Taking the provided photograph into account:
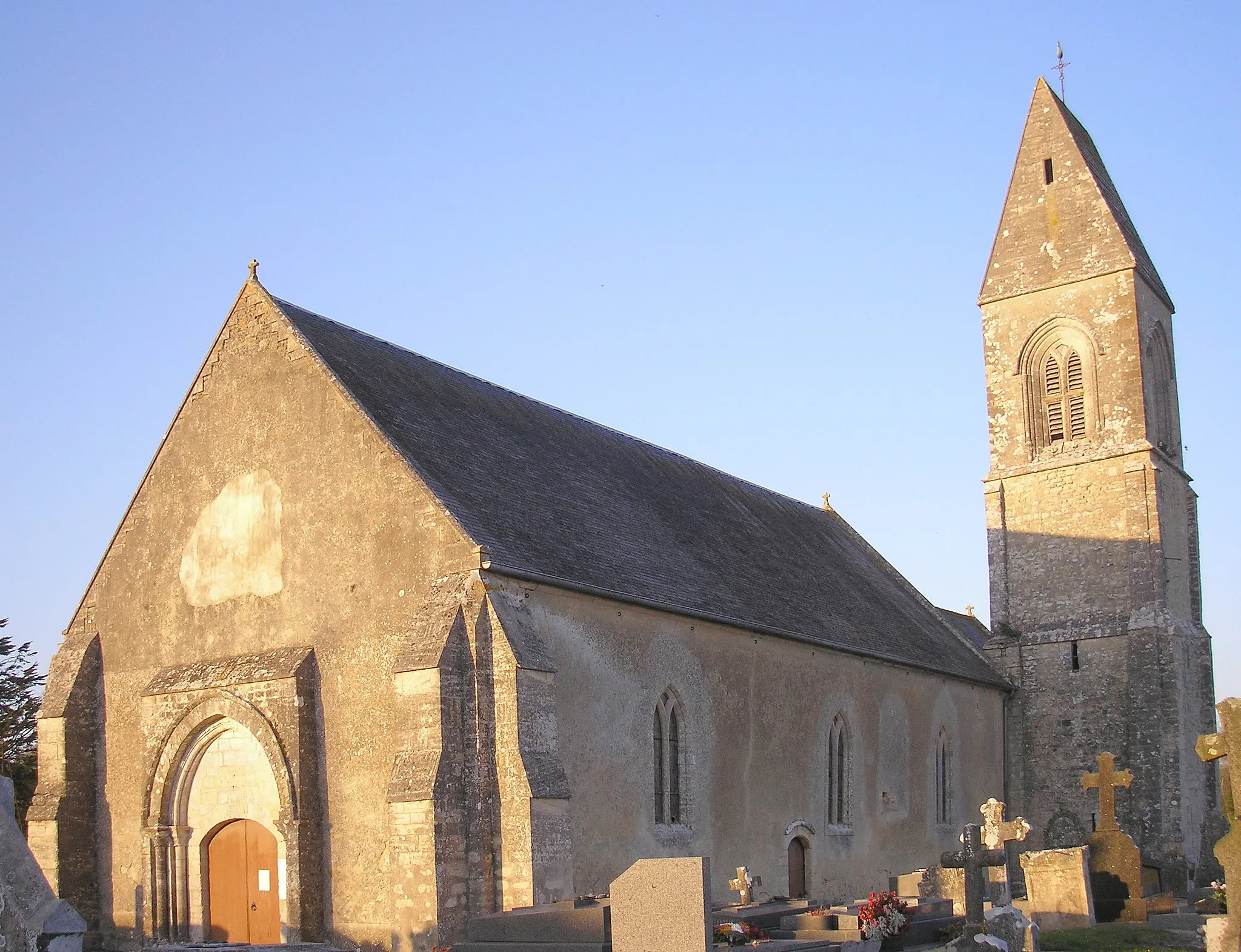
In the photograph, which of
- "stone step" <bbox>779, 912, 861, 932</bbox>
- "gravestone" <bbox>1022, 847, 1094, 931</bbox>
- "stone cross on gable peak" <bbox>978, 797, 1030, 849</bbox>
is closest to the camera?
"stone step" <bbox>779, 912, 861, 932</bbox>

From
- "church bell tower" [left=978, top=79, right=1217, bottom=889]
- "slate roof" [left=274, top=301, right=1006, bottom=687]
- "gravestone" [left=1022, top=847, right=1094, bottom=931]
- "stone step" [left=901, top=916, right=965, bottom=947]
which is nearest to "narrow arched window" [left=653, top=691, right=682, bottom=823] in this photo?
"slate roof" [left=274, top=301, right=1006, bottom=687]

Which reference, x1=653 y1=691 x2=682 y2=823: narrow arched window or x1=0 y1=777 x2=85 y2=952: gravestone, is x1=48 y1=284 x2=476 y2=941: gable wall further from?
x1=0 y1=777 x2=85 y2=952: gravestone

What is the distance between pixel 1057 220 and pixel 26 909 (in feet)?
105

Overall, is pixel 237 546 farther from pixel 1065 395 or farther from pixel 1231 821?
pixel 1065 395

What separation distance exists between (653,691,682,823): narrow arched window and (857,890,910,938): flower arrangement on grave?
16.0 ft

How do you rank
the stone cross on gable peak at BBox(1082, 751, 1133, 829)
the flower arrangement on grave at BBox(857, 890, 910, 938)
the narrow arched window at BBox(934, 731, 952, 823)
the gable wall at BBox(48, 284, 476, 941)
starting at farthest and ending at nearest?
the narrow arched window at BBox(934, 731, 952, 823), the stone cross on gable peak at BBox(1082, 751, 1133, 829), the gable wall at BBox(48, 284, 476, 941), the flower arrangement on grave at BBox(857, 890, 910, 938)

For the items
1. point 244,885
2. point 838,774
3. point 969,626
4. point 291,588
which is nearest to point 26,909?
point 291,588

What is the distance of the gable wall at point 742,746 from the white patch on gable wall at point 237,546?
437cm

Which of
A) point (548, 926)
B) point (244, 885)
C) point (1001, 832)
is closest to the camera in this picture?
point (548, 926)

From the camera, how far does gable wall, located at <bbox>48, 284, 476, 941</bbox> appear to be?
1881 cm

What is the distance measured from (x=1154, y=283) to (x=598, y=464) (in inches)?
680

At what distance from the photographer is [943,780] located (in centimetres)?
2998

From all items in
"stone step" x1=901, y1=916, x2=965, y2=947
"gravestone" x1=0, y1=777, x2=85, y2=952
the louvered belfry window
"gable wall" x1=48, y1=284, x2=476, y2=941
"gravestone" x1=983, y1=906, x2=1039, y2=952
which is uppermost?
the louvered belfry window

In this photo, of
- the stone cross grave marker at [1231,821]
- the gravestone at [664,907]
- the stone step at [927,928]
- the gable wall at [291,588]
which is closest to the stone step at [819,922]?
the stone step at [927,928]
